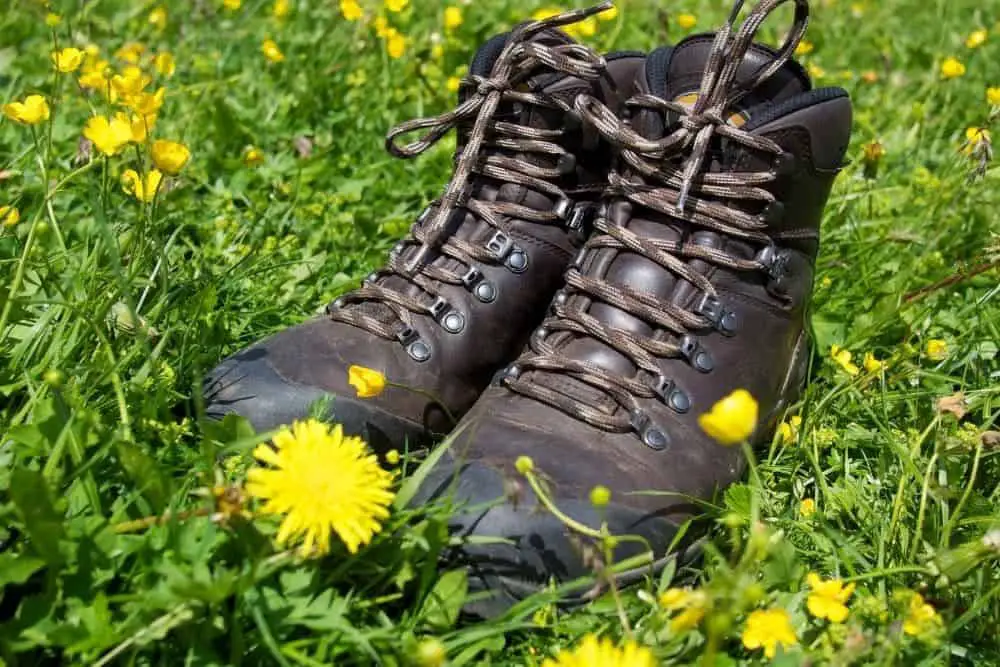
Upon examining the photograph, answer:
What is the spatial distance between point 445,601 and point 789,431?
30.6 inches

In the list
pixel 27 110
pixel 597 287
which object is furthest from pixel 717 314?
pixel 27 110

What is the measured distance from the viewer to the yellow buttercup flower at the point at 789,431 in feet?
5.73

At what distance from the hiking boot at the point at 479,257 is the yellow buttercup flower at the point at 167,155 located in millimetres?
346

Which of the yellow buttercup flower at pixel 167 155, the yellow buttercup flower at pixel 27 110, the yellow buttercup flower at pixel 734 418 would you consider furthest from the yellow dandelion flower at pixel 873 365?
the yellow buttercup flower at pixel 27 110

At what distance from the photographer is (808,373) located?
1959mm

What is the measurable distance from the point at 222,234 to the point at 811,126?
135 centimetres

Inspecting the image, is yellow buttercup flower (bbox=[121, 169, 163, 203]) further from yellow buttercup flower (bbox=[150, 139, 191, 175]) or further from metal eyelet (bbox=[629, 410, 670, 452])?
metal eyelet (bbox=[629, 410, 670, 452])

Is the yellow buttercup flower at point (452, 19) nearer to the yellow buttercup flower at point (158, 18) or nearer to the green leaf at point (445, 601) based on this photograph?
the yellow buttercup flower at point (158, 18)

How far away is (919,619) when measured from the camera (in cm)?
116

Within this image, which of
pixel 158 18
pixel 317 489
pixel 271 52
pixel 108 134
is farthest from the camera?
pixel 158 18

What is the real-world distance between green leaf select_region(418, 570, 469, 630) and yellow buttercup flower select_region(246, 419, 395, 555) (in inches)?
5.8

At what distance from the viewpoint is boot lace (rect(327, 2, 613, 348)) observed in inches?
69.2

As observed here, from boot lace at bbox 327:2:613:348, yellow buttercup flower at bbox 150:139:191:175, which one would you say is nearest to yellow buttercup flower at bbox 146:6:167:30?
boot lace at bbox 327:2:613:348

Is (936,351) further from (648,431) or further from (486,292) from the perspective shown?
(486,292)
